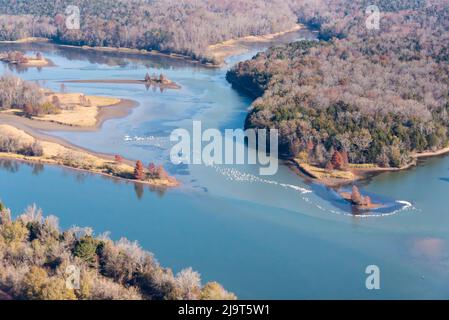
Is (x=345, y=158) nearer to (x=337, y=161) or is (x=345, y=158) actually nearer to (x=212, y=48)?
(x=337, y=161)

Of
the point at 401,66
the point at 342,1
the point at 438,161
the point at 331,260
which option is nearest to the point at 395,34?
the point at 401,66

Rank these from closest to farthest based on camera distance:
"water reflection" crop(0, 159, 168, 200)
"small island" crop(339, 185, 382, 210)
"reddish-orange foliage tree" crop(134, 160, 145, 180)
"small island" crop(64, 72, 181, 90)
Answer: "small island" crop(339, 185, 382, 210) < "water reflection" crop(0, 159, 168, 200) < "reddish-orange foliage tree" crop(134, 160, 145, 180) < "small island" crop(64, 72, 181, 90)

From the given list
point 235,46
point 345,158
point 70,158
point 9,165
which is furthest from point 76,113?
point 235,46

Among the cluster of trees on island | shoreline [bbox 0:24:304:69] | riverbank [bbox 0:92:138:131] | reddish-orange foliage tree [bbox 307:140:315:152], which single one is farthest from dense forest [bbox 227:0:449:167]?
the cluster of trees on island

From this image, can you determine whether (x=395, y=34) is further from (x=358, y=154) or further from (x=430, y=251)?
(x=430, y=251)

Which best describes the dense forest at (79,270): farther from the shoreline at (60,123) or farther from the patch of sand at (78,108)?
the patch of sand at (78,108)

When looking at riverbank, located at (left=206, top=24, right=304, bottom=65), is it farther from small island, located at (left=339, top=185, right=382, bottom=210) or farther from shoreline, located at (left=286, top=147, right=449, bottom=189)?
small island, located at (left=339, top=185, right=382, bottom=210)
